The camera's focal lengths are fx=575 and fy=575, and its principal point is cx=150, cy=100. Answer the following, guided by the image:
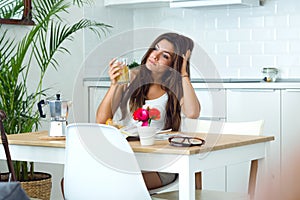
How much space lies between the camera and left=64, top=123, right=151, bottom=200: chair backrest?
2.21 m

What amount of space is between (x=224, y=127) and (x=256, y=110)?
135 centimetres

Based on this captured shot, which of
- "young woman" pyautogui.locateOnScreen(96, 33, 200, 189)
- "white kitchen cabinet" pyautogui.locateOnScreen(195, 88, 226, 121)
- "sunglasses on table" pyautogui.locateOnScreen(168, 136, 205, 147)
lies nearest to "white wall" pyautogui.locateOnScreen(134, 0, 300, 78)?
"white kitchen cabinet" pyautogui.locateOnScreen(195, 88, 226, 121)

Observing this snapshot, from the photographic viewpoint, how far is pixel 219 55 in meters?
4.98

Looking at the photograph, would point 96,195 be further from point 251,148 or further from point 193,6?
point 193,6

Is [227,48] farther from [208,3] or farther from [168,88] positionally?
[168,88]

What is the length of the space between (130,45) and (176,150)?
10.8 ft

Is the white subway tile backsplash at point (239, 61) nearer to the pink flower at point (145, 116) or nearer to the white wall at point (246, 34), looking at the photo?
the white wall at point (246, 34)

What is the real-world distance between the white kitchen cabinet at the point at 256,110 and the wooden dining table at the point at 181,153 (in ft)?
4.90

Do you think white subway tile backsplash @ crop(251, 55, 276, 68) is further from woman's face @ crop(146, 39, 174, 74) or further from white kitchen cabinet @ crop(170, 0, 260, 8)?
woman's face @ crop(146, 39, 174, 74)

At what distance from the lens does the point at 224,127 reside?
2.98 meters

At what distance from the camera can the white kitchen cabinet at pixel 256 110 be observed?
165 inches

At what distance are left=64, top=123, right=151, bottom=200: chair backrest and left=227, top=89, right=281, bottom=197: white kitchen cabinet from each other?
7.00 ft


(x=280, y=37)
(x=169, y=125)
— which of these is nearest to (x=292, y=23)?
(x=280, y=37)

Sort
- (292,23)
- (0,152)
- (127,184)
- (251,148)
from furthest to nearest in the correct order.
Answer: (292,23) < (0,152) < (251,148) < (127,184)
